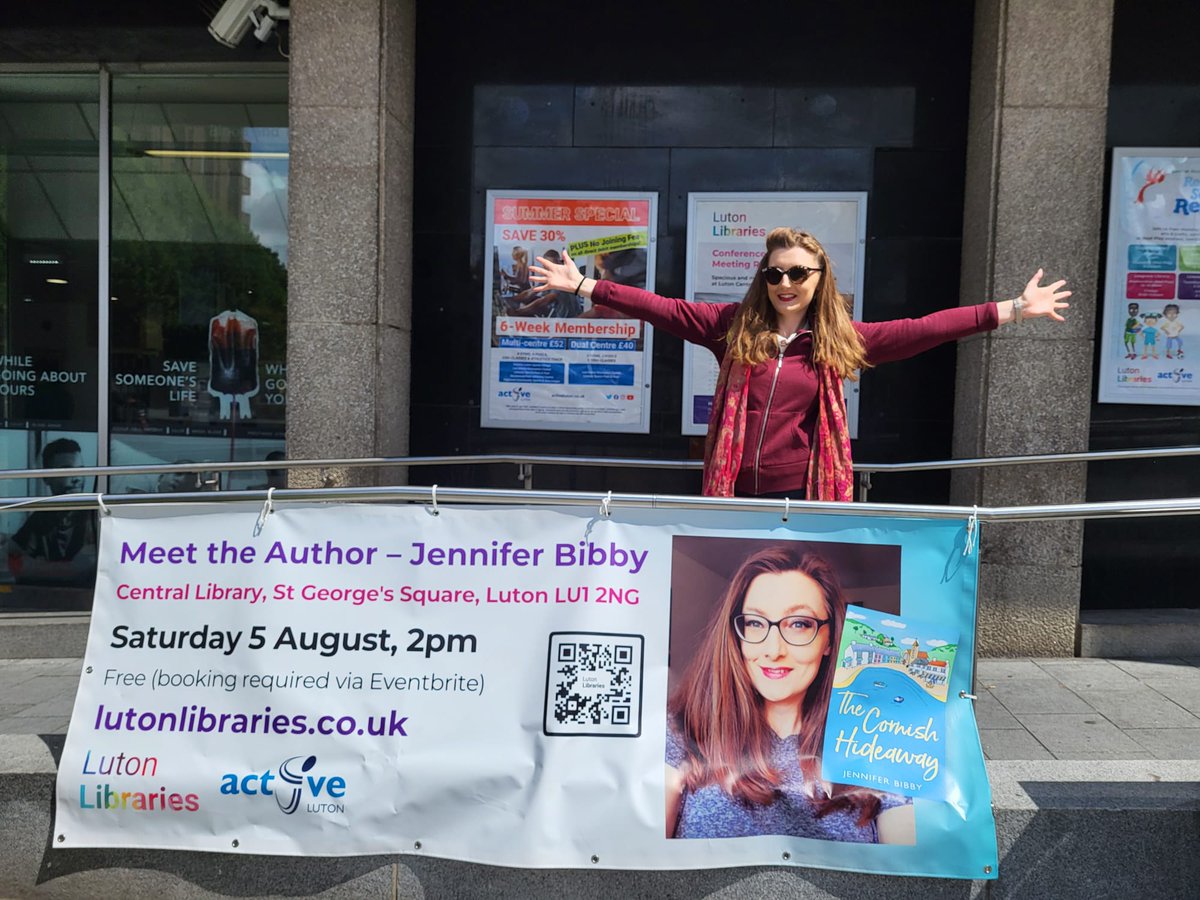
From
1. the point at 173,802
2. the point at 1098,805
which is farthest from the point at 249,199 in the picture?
the point at 1098,805

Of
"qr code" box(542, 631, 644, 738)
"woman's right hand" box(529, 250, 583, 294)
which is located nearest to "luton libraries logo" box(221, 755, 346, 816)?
"qr code" box(542, 631, 644, 738)

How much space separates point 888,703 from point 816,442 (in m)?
1.00

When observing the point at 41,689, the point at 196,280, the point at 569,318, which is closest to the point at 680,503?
the point at 569,318

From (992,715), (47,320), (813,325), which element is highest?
(47,320)

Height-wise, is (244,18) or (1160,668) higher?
(244,18)

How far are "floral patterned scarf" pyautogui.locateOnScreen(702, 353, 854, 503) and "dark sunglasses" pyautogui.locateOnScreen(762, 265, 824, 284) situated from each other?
1.07 ft

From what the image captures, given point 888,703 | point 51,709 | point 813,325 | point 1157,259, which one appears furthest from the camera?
point 1157,259

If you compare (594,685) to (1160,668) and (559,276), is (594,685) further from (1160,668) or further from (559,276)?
(1160,668)

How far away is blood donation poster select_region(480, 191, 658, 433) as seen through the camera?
6504 mm

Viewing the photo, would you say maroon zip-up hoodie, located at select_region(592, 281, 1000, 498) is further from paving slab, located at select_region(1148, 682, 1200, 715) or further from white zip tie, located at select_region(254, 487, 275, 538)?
paving slab, located at select_region(1148, 682, 1200, 715)

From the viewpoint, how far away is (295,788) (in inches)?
118

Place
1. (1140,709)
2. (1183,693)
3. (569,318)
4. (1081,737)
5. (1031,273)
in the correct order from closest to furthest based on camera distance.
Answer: (1081,737)
(1140,709)
(1183,693)
(1031,273)
(569,318)

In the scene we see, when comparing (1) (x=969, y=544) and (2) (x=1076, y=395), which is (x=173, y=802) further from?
(2) (x=1076, y=395)

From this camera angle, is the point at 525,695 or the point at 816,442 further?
the point at 816,442
